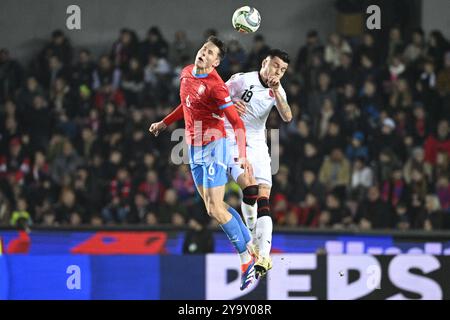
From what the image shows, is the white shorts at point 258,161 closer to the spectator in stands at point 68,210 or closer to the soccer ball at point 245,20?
the soccer ball at point 245,20

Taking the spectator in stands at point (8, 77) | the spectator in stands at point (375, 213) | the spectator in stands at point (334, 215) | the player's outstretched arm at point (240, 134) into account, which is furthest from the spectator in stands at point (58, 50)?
the player's outstretched arm at point (240, 134)

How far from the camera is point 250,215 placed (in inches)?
446

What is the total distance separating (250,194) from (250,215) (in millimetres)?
357

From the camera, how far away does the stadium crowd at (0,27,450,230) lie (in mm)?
17469

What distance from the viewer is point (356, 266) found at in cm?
1529

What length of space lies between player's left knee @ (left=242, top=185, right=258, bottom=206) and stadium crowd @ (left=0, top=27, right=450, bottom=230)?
542cm

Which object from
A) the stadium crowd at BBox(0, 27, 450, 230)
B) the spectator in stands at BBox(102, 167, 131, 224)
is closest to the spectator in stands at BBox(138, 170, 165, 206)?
the stadium crowd at BBox(0, 27, 450, 230)

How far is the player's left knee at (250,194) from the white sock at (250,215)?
0.09 metres

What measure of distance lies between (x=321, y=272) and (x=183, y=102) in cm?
532

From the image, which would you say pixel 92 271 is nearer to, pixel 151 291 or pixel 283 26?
pixel 151 291

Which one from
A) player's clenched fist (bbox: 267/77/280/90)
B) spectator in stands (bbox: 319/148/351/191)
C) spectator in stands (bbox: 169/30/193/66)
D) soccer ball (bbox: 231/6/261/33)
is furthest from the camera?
spectator in stands (bbox: 169/30/193/66)

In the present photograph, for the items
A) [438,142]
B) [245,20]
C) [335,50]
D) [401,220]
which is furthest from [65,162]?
[245,20]

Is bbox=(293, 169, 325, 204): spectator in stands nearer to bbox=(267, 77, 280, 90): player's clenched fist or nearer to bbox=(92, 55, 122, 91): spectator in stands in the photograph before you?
bbox=(92, 55, 122, 91): spectator in stands

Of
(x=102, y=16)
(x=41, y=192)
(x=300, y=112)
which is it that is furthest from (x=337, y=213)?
(x=102, y=16)
